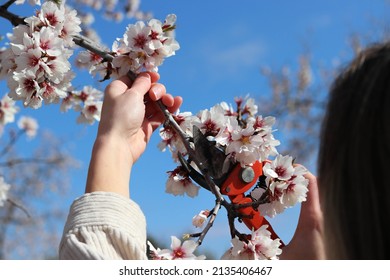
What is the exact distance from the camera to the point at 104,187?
3.45 ft

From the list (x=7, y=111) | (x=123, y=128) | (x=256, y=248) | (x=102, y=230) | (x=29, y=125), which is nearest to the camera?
(x=102, y=230)

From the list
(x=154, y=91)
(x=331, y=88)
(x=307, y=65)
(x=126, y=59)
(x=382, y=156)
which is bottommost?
(x=382, y=156)

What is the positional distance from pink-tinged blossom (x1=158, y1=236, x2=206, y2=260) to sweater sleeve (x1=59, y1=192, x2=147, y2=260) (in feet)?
0.67

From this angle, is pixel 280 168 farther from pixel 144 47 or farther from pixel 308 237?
pixel 144 47

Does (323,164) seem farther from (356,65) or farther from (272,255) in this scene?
(272,255)

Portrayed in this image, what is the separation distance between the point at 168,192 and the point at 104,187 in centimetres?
47

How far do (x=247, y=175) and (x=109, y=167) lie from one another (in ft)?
1.45

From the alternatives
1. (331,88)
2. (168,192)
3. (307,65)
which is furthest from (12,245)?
(331,88)

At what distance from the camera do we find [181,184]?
4.91ft

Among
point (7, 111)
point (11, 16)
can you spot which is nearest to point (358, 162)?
point (11, 16)

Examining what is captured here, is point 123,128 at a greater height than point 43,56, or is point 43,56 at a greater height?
point 43,56

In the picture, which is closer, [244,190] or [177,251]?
[177,251]

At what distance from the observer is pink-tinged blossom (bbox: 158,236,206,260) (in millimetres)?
1227

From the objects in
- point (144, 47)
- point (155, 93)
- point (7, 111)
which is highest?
point (7, 111)
